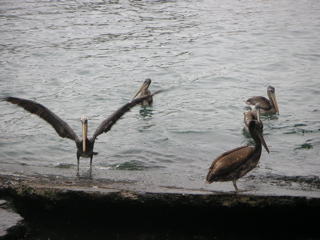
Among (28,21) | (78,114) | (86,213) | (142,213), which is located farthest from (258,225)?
(28,21)

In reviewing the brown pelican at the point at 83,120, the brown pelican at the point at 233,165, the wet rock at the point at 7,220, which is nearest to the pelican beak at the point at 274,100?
the brown pelican at the point at 83,120

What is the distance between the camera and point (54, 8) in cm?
2198

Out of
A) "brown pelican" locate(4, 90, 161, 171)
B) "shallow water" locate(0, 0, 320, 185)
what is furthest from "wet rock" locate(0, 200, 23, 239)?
"shallow water" locate(0, 0, 320, 185)

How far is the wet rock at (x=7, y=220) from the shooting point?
5980mm

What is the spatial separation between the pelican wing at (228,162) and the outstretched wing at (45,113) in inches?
126

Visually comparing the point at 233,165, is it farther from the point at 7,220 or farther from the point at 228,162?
the point at 7,220

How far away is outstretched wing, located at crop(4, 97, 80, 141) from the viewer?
9000 millimetres

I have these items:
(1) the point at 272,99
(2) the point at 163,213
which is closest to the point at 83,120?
(2) the point at 163,213

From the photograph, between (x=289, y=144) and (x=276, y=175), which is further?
(x=289, y=144)

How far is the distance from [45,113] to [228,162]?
11.7 ft

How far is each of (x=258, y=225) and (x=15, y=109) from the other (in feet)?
27.1

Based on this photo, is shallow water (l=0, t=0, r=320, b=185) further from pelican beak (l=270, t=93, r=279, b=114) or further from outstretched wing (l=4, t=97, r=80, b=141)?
outstretched wing (l=4, t=97, r=80, b=141)

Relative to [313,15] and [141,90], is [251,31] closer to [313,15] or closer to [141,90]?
[313,15]

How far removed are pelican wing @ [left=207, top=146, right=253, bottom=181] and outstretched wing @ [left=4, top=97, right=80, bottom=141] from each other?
3.21 metres
